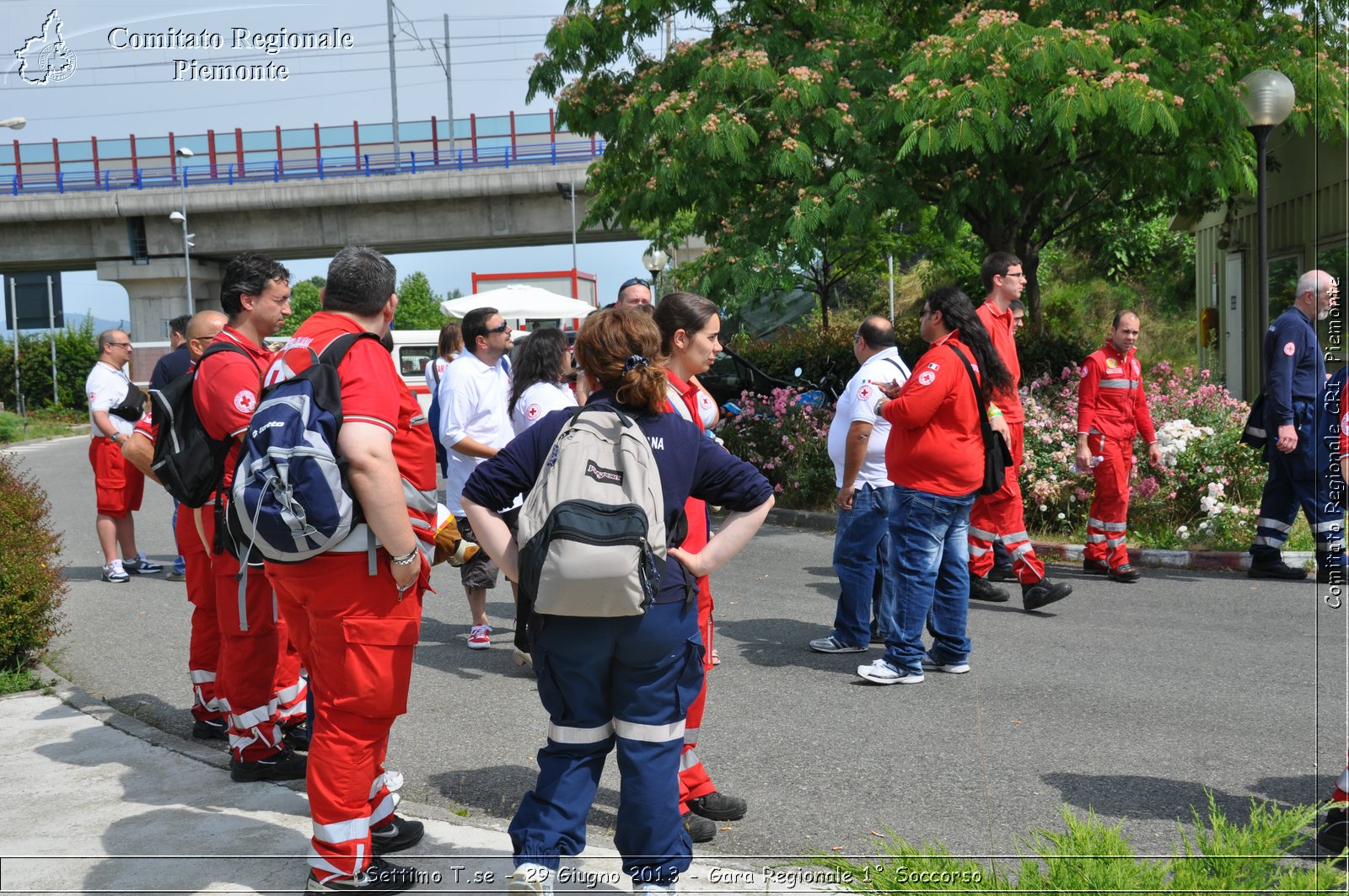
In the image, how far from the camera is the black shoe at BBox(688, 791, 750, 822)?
427cm

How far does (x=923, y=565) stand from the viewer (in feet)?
19.0

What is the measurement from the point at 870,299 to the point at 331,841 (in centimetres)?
2979

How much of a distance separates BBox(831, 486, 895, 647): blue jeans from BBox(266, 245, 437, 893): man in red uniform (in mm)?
3499

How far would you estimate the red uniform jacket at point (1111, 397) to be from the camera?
340 inches

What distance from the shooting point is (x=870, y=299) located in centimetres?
3200

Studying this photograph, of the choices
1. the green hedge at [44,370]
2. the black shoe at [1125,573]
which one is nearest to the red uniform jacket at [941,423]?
A: the black shoe at [1125,573]

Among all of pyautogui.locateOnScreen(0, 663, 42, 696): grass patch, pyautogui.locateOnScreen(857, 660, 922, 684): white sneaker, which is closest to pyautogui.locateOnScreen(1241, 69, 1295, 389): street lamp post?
pyautogui.locateOnScreen(857, 660, 922, 684): white sneaker

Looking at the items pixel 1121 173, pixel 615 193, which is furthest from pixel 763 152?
pixel 1121 173

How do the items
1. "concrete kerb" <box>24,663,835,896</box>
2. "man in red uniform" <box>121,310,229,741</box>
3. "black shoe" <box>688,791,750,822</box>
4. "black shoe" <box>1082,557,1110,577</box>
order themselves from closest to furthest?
"concrete kerb" <box>24,663,835,896</box> → "black shoe" <box>688,791,750,822</box> → "man in red uniform" <box>121,310,229,741</box> → "black shoe" <box>1082,557,1110,577</box>

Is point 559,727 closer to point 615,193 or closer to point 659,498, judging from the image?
point 659,498

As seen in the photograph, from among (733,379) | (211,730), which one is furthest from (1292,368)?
(733,379)

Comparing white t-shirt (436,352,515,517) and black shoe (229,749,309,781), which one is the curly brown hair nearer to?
black shoe (229,749,309,781)

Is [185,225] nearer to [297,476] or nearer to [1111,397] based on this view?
[1111,397]

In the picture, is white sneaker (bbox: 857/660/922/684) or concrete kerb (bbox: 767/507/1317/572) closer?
white sneaker (bbox: 857/660/922/684)
